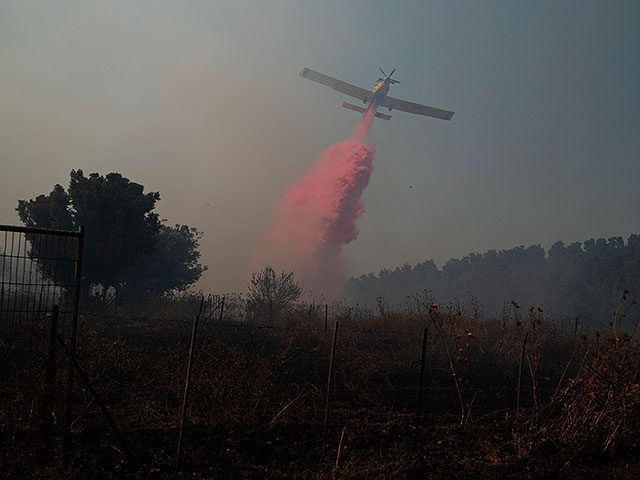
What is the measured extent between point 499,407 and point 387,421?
3022 mm

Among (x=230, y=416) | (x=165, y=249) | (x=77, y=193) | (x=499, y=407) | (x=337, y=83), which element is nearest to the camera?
(x=230, y=416)

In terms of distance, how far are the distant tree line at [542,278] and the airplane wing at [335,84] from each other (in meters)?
16.6

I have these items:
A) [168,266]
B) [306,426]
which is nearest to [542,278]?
[168,266]

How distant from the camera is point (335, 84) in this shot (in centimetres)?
3875

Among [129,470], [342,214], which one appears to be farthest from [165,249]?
[129,470]

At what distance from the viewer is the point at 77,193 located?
26.3 meters

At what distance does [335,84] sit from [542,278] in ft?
135

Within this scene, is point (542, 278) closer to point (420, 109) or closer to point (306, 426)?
point (420, 109)

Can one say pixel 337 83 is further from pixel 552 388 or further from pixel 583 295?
pixel 583 295

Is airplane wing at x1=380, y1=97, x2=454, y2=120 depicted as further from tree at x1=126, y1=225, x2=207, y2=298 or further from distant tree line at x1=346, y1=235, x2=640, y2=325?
tree at x1=126, y1=225, x2=207, y2=298

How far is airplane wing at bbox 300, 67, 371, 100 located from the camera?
37719mm

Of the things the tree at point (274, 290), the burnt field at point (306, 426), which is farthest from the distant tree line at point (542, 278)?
the burnt field at point (306, 426)

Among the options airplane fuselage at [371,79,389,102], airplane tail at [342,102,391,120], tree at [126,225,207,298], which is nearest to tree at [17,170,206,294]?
tree at [126,225,207,298]

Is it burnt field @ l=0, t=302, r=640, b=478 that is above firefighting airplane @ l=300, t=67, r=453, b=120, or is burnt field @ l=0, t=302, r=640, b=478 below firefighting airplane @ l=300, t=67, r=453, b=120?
below
